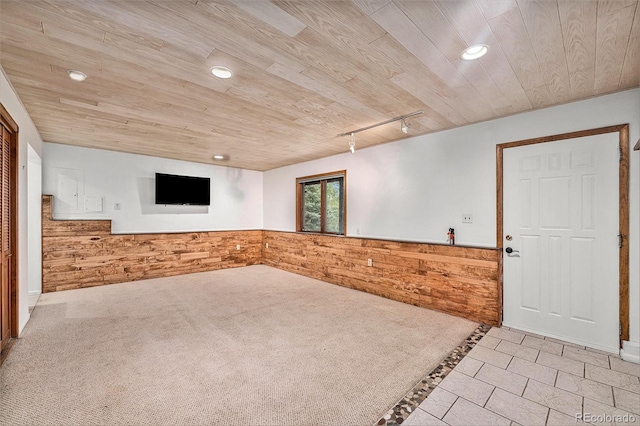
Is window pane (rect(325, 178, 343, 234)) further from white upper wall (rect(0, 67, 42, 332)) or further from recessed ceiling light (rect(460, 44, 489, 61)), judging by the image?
white upper wall (rect(0, 67, 42, 332))

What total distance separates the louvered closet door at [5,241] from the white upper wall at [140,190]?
2241mm

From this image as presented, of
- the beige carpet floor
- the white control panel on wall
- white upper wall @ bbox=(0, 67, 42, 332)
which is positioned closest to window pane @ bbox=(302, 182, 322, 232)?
the beige carpet floor

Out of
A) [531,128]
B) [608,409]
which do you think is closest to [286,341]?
[608,409]

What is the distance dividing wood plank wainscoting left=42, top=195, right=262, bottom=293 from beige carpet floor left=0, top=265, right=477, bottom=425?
0.53 metres

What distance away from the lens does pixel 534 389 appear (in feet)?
6.82

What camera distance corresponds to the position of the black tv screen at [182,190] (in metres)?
5.55

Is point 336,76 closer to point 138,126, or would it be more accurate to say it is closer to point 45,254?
point 138,126

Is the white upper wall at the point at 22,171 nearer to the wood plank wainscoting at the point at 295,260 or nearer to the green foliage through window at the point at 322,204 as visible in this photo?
the wood plank wainscoting at the point at 295,260

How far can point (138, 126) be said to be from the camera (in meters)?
3.67

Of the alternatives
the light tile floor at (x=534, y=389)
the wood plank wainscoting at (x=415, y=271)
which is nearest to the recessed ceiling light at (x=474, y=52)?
the wood plank wainscoting at (x=415, y=271)

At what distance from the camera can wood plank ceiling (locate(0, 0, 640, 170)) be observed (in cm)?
159

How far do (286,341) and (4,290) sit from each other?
2.71 metres

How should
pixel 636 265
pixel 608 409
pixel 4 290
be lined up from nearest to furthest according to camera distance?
pixel 608 409
pixel 636 265
pixel 4 290

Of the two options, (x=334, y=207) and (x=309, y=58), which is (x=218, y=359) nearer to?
(x=309, y=58)
